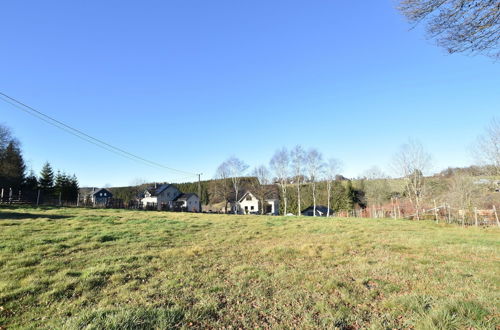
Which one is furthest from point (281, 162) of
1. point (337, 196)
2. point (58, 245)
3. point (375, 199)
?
point (58, 245)

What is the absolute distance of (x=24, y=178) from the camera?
141ft

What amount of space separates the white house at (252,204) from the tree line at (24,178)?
34.5 metres

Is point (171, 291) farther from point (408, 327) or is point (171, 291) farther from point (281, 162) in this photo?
point (281, 162)

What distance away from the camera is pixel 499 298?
3744mm

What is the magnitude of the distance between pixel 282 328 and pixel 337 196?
5033 cm

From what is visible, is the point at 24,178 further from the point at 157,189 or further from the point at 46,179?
the point at 157,189

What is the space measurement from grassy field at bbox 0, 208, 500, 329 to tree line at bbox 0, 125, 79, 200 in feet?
119

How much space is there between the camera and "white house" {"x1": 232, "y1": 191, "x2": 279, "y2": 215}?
58.0m

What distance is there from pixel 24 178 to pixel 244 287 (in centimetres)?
5478

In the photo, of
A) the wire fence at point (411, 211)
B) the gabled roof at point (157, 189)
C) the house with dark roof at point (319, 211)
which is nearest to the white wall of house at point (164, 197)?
the gabled roof at point (157, 189)

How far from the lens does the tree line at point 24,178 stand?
3797 centimetres

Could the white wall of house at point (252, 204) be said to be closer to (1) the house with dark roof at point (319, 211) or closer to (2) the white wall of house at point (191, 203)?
(1) the house with dark roof at point (319, 211)

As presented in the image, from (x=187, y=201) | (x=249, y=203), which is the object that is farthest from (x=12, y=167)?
(x=249, y=203)

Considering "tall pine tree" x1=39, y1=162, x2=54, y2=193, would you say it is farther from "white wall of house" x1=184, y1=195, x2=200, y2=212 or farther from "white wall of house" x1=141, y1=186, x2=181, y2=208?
"white wall of house" x1=184, y1=195, x2=200, y2=212
